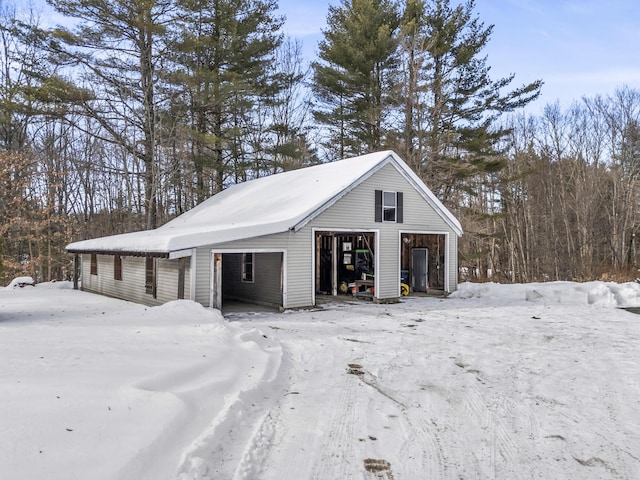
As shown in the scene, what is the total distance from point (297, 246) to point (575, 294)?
911 centimetres

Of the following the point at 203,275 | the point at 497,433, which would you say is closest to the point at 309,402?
the point at 497,433

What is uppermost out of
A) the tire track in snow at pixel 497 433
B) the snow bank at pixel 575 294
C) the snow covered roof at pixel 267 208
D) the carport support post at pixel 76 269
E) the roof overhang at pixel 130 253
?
the snow covered roof at pixel 267 208

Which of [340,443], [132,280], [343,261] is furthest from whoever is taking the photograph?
[343,261]

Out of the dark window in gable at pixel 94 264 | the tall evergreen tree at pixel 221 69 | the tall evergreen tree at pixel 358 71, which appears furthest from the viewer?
the tall evergreen tree at pixel 358 71

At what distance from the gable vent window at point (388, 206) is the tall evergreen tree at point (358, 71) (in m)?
8.80

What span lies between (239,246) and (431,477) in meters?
8.84

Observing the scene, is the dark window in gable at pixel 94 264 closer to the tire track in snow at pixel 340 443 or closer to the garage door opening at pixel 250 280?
the garage door opening at pixel 250 280

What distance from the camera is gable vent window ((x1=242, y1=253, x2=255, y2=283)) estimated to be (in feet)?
48.8

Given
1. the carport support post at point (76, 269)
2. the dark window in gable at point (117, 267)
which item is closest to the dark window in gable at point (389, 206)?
the dark window in gable at point (117, 267)

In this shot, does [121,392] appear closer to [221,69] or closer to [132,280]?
[132,280]

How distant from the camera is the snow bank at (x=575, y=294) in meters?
13.4

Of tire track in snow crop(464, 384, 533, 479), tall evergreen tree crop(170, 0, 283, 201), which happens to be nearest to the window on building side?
tall evergreen tree crop(170, 0, 283, 201)

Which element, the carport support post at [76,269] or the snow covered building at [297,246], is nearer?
the snow covered building at [297,246]

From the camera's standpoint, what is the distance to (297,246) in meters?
12.6
